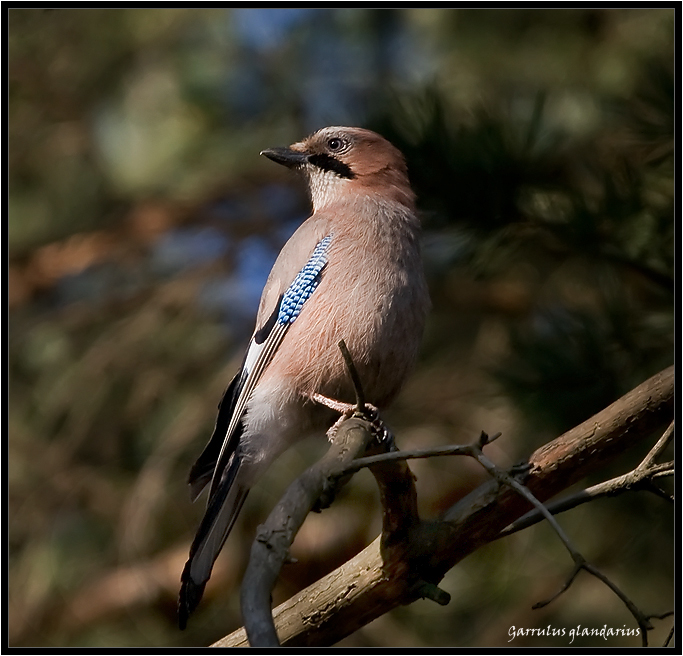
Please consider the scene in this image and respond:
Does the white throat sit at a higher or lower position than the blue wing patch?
higher

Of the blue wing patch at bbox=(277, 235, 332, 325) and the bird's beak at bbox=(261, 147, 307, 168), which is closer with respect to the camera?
the blue wing patch at bbox=(277, 235, 332, 325)

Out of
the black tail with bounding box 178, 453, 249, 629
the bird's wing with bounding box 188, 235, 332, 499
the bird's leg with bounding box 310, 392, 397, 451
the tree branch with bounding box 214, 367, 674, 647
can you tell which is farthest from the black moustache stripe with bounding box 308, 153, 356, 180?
the tree branch with bounding box 214, 367, 674, 647

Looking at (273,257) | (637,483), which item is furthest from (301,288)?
(273,257)

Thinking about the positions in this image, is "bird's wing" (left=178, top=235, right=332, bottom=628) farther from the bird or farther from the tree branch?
the tree branch

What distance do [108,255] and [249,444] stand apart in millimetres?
3229

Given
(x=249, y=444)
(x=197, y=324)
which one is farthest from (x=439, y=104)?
(x=197, y=324)

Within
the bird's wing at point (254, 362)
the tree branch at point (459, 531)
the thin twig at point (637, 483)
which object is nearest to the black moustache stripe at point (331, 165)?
the bird's wing at point (254, 362)

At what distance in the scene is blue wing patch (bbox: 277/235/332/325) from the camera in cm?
392

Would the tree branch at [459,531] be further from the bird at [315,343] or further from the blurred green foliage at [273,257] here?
the blurred green foliage at [273,257]

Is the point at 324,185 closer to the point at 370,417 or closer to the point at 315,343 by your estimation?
the point at 315,343

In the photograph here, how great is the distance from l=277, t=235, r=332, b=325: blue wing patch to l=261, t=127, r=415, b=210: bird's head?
1.85ft

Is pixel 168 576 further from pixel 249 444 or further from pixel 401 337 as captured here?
pixel 401 337

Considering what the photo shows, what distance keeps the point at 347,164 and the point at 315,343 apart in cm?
120

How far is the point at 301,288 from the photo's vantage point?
12.9 ft
